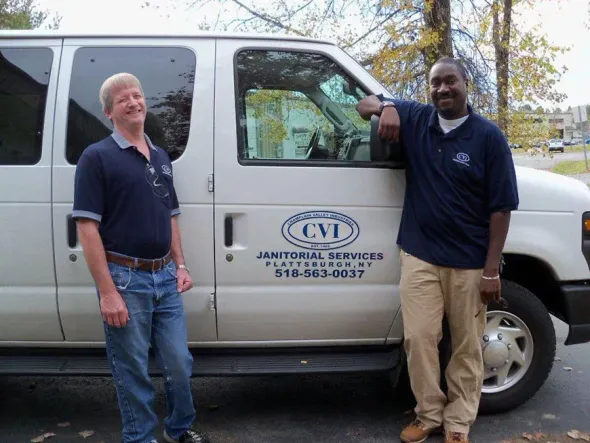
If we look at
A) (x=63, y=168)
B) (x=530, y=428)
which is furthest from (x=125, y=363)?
(x=530, y=428)

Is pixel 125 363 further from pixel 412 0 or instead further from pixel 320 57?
pixel 412 0

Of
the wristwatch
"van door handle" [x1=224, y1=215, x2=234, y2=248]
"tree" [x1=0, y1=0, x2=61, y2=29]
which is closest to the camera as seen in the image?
the wristwatch

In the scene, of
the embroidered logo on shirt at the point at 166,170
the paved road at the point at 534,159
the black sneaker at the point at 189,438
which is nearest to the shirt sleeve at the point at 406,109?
the embroidered logo on shirt at the point at 166,170

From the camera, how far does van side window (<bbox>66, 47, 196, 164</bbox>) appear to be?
3.30 metres

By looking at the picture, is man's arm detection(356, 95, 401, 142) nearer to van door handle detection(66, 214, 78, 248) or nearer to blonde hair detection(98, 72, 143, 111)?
blonde hair detection(98, 72, 143, 111)

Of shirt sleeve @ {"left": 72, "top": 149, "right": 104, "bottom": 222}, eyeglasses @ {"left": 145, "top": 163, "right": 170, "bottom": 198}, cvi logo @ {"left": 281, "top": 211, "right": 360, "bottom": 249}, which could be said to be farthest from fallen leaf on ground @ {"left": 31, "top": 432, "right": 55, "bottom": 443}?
cvi logo @ {"left": 281, "top": 211, "right": 360, "bottom": 249}

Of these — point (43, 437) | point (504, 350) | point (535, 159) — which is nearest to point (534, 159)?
point (535, 159)

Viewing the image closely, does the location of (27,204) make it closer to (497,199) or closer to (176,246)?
(176,246)

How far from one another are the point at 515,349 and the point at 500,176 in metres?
1.18

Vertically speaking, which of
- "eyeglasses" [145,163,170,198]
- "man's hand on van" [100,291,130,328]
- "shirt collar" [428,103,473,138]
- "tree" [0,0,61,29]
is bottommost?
"man's hand on van" [100,291,130,328]

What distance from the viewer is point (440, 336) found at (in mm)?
3307

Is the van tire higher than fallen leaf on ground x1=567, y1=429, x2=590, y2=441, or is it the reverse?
the van tire

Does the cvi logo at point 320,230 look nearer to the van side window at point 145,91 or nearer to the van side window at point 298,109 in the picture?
the van side window at point 298,109

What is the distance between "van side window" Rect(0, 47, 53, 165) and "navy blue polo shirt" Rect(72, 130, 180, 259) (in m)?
0.73
